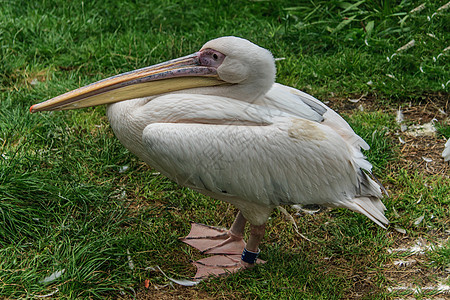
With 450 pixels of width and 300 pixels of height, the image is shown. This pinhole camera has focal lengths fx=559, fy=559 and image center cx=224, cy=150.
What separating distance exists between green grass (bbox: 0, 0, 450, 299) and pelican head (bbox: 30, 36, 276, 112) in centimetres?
77

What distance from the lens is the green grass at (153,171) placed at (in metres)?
3.49

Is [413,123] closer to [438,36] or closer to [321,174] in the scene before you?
[438,36]

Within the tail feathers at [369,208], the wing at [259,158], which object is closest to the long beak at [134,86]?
the wing at [259,158]

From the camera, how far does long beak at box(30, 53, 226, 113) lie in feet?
11.2

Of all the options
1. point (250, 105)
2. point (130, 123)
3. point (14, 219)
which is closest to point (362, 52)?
point (250, 105)

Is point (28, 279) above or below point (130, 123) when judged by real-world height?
below

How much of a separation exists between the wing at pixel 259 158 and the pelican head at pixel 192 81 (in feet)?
0.46

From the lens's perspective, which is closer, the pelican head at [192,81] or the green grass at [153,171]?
the pelican head at [192,81]

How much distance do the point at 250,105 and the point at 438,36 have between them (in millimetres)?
3055

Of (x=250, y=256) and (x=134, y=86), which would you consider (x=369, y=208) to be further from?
(x=134, y=86)

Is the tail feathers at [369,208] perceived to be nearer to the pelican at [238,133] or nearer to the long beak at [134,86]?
the pelican at [238,133]

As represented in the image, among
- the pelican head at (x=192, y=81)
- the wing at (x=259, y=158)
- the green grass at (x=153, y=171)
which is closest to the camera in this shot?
the wing at (x=259, y=158)

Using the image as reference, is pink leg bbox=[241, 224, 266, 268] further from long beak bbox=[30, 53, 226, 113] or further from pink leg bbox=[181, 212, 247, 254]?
long beak bbox=[30, 53, 226, 113]

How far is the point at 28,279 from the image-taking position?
10.7ft
